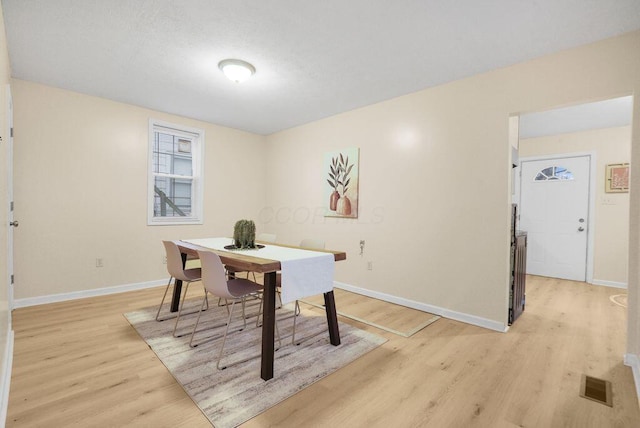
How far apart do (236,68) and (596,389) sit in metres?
3.61

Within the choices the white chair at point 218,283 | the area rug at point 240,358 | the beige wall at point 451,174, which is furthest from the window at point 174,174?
the white chair at point 218,283

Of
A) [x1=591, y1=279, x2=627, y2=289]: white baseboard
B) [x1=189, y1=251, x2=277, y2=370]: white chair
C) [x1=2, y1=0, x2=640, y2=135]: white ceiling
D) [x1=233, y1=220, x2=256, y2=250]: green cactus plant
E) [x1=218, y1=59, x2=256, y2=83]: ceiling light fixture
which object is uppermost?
[x1=2, y1=0, x2=640, y2=135]: white ceiling

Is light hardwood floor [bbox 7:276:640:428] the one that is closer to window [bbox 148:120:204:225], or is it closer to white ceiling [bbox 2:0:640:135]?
window [bbox 148:120:204:225]

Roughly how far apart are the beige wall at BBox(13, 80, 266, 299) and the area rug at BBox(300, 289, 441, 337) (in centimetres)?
248

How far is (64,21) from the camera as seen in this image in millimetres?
2176

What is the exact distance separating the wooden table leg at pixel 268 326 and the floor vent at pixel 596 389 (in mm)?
1938

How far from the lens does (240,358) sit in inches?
85.7

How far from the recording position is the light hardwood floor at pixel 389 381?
62.4 inches

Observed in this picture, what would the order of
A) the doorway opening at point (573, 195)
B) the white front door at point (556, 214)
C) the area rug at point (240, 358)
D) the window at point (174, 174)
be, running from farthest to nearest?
the white front door at point (556, 214)
the doorway opening at point (573, 195)
the window at point (174, 174)
the area rug at point (240, 358)

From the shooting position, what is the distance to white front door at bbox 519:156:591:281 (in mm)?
4695

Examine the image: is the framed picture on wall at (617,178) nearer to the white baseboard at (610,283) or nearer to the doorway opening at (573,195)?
the doorway opening at (573,195)

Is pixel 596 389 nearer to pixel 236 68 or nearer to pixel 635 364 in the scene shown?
pixel 635 364

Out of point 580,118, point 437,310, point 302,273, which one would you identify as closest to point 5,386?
point 302,273

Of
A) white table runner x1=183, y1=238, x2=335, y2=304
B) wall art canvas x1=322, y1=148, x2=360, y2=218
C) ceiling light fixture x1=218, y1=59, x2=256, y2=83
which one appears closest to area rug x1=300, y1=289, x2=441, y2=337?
white table runner x1=183, y1=238, x2=335, y2=304
